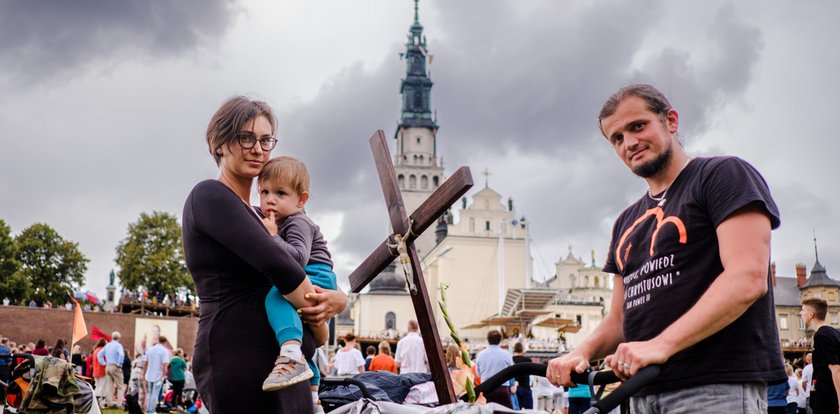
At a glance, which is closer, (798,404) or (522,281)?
(798,404)

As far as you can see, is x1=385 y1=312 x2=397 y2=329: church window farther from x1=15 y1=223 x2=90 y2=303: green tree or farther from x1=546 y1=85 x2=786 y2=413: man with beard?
x1=546 y1=85 x2=786 y2=413: man with beard

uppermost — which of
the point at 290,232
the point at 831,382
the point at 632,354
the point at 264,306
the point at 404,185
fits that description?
the point at 404,185

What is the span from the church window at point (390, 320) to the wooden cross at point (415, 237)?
66757 mm

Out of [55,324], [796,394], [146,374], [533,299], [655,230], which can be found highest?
[533,299]

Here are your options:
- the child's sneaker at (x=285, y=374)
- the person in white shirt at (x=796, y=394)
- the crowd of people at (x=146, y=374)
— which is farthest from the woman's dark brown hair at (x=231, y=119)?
the person in white shirt at (x=796, y=394)

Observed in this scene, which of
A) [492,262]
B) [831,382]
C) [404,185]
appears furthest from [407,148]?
[831,382]

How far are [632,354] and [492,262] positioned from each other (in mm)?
66689

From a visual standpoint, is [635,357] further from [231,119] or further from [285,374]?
[231,119]

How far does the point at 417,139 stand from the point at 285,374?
82.2 meters

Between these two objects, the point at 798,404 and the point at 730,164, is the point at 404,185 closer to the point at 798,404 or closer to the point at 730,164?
the point at 798,404

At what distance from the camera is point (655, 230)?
2348mm

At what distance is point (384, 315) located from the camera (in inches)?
2761

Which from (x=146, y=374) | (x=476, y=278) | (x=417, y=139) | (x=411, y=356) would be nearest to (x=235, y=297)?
(x=411, y=356)

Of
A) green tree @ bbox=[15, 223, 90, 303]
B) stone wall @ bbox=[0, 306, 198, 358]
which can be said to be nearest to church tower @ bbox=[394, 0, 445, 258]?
green tree @ bbox=[15, 223, 90, 303]
